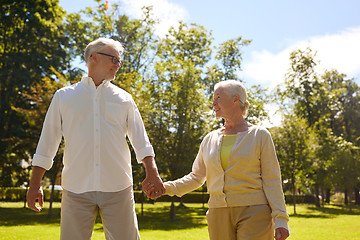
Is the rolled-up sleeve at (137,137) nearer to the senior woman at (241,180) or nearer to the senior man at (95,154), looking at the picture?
the senior man at (95,154)

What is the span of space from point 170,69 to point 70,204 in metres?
17.8

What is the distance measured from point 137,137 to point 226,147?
82 cm

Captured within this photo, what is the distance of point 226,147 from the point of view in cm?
331

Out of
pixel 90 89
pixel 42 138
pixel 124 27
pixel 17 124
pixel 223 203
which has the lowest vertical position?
pixel 223 203

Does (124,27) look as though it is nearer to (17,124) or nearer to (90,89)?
(17,124)

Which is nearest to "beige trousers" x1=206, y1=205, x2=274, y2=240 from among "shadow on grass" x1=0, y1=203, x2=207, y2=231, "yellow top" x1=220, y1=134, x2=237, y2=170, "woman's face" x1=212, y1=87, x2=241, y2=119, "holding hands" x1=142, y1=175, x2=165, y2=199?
"yellow top" x1=220, y1=134, x2=237, y2=170

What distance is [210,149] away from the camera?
11.2ft

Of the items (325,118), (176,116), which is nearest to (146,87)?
(176,116)

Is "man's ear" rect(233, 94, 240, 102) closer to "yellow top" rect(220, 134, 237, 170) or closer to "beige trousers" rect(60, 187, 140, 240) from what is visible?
"yellow top" rect(220, 134, 237, 170)

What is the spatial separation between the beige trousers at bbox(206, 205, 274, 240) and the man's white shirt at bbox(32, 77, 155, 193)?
830 millimetres

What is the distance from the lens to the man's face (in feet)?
10.4

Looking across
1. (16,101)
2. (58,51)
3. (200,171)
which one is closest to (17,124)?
(16,101)

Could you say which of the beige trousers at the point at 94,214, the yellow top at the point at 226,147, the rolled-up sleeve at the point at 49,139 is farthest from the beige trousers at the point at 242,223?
the rolled-up sleeve at the point at 49,139

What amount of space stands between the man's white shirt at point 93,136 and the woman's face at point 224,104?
781 mm
